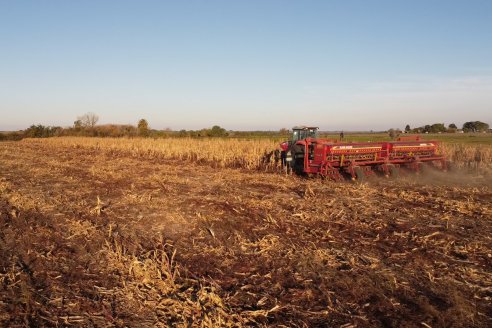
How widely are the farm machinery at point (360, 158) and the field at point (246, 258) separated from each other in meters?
2.40

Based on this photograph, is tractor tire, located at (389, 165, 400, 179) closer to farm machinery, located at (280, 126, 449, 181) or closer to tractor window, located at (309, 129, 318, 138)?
farm machinery, located at (280, 126, 449, 181)

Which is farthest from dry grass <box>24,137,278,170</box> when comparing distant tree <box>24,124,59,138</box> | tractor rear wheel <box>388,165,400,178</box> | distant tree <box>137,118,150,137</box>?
distant tree <box>24,124,59,138</box>

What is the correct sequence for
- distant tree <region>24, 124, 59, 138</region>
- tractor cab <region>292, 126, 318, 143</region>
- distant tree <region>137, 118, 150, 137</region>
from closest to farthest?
tractor cab <region>292, 126, 318, 143</region> → distant tree <region>137, 118, 150, 137</region> → distant tree <region>24, 124, 59, 138</region>

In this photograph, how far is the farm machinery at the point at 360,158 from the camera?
39.2 ft

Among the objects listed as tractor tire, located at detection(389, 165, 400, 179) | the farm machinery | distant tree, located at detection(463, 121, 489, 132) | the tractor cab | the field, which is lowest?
the field

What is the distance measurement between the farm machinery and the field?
240 cm

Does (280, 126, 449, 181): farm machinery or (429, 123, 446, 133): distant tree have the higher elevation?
(429, 123, 446, 133): distant tree

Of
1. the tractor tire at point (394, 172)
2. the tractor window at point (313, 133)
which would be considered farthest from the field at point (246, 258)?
the tractor window at point (313, 133)

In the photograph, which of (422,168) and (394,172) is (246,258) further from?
(422,168)

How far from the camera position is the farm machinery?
1196 centimetres

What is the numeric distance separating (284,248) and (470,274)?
7.56 feet

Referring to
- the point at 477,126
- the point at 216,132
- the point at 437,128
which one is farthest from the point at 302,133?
the point at 477,126

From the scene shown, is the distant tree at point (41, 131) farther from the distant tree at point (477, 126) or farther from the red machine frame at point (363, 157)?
the distant tree at point (477, 126)

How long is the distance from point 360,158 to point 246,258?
8590mm
